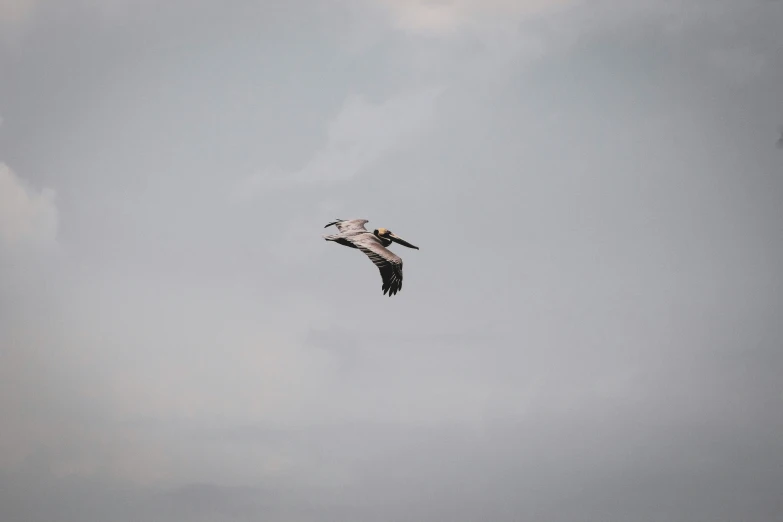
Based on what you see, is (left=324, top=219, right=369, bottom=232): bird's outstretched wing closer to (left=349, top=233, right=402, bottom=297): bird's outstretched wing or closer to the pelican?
the pelican

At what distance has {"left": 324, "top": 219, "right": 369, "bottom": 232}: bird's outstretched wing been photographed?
6056 cm

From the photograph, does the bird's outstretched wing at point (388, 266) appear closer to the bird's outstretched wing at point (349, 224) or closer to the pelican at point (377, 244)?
the pelican at point (377, 244)

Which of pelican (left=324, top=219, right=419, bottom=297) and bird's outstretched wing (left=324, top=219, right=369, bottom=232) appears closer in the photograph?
pelican (left=324, top=219, right=419, bottom=297)

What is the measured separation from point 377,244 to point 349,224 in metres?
7.23

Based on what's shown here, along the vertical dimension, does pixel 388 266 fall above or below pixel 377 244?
below

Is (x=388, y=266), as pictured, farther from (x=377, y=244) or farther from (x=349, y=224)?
(x=349, y=224)

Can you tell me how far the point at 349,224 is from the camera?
6156 cm

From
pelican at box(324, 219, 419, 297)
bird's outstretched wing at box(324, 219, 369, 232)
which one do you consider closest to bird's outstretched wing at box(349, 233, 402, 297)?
pelican at box(324, 219, 419, 297)

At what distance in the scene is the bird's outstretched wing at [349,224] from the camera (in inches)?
2384

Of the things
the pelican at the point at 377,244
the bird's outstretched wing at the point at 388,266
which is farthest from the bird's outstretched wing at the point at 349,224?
the bird's outstretched wing at the point at 388,266

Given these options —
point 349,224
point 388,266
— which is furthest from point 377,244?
point 349,224

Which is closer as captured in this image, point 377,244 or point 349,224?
point 377,244

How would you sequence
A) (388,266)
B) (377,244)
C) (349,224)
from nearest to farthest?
(388,266) < (377,244) < (349,224)

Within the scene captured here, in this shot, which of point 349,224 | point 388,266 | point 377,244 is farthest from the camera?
point 349,224
